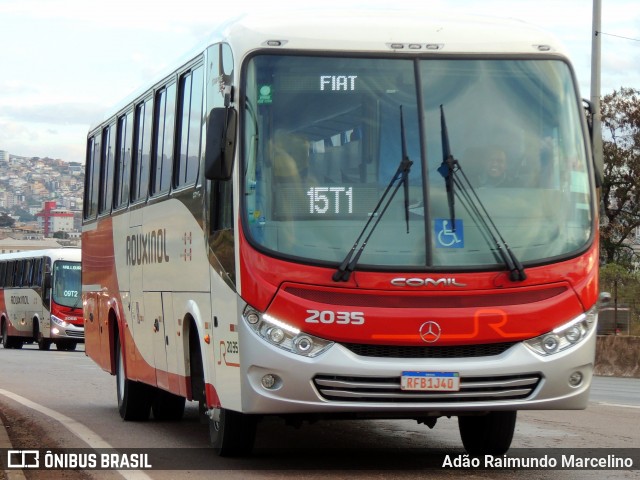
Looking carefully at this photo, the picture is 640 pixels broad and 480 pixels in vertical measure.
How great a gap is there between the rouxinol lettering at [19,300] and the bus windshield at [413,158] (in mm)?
41317

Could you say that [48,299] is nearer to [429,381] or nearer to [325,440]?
[325,440]

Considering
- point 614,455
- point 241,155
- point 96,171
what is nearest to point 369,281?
point 241,155

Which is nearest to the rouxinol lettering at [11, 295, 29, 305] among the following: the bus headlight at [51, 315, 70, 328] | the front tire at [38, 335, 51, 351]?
the front tire at [38, 335, 51, 351]

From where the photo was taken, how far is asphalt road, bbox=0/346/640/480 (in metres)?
10.6

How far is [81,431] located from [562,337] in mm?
5720

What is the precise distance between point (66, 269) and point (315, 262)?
3957 cm

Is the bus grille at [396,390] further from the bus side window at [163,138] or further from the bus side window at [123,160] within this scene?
the bus side window at [123,160]

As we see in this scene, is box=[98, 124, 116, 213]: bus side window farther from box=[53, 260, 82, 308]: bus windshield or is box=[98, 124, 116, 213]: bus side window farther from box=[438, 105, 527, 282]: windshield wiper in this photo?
box=[53, 260, 82, 308]: bus windshield

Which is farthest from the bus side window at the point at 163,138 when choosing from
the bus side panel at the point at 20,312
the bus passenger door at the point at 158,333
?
the bus side panel at the point at 20,312

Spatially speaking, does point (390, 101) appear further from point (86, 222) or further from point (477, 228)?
A: point (86, 222)

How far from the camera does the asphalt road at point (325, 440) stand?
1064cm

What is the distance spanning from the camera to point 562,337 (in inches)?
400

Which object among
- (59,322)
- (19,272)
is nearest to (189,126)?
(59,322)

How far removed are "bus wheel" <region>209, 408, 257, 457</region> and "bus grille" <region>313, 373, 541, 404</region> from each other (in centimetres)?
116
